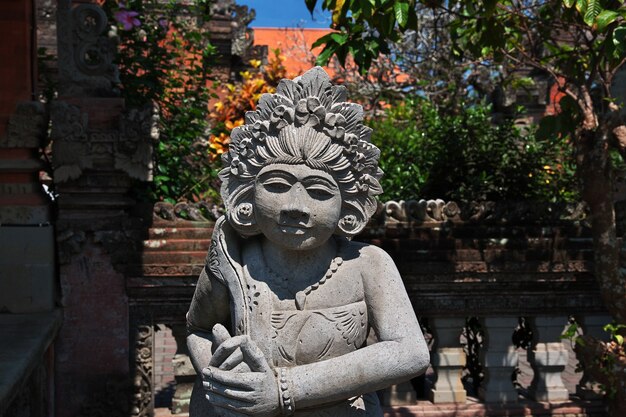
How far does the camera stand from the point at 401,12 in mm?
4105

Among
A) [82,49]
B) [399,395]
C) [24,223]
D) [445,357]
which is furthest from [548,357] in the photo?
[82,49]

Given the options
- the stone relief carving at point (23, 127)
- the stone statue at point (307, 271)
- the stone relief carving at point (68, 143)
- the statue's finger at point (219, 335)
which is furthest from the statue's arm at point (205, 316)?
the stone relief carving at point (23, 127)

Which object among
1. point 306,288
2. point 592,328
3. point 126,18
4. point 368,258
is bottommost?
point 592,328

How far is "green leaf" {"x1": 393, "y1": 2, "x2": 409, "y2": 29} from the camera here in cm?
410

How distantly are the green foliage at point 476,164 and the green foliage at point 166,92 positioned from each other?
1.84 m

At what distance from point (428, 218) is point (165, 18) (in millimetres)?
3494

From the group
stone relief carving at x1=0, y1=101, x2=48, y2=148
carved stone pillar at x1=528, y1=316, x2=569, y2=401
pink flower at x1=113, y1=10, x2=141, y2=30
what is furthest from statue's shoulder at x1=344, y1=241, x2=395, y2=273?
pink flower at x1=113, y1=10, x2=141, y2=30

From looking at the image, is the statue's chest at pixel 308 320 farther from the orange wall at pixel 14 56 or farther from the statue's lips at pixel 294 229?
the orange wall at pixel 14 56

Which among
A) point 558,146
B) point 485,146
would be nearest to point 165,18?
point 485,146

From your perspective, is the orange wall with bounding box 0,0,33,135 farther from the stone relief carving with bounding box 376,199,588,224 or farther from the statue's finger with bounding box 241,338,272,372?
the statue's finger with bounding box 241,338,272,372

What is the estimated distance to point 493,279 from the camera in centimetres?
513

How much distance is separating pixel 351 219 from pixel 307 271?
0.26 metres

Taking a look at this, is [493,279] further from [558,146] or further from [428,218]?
[558,146]

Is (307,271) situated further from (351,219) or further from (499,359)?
(499,359)
